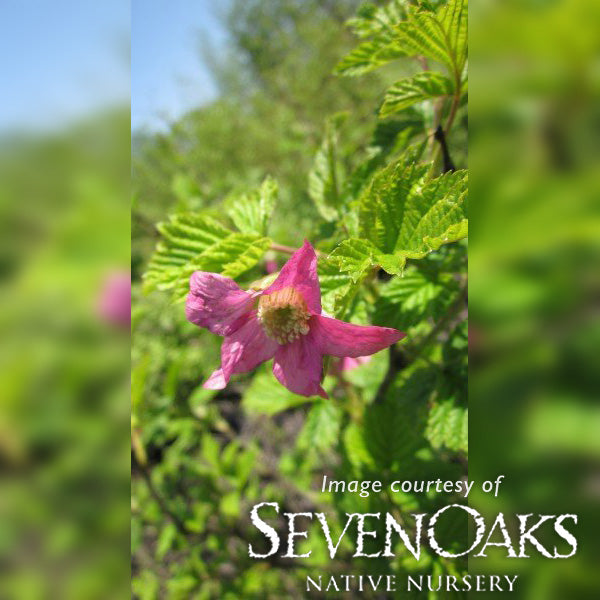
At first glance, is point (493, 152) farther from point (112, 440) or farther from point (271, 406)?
point (271, 406)

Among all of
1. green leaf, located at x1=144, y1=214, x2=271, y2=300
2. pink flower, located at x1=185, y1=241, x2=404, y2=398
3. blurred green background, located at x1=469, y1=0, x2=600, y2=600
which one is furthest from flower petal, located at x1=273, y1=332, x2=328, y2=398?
blurred green background, located at x1=469, y1=0, x2=600, y2=600

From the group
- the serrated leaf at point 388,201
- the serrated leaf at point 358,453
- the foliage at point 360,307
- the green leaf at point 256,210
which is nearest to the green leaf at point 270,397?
the foliage at point 360,307

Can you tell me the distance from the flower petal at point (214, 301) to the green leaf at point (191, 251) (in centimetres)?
6

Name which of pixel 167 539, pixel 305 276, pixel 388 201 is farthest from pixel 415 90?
pixel 167 539

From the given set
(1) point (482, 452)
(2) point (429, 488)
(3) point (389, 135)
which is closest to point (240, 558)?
(2) point (429, 488)

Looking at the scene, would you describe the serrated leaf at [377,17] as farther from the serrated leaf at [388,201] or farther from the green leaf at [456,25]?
the serrated leaf at [388,201]

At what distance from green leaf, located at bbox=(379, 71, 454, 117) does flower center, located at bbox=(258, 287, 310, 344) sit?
0.89ft

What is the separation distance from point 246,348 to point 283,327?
49 mm

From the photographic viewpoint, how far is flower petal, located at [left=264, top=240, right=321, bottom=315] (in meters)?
0.43

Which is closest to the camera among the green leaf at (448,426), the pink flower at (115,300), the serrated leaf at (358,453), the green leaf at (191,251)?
the pink flower at (115,300)

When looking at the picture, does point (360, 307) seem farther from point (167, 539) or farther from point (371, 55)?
point (167, 539)

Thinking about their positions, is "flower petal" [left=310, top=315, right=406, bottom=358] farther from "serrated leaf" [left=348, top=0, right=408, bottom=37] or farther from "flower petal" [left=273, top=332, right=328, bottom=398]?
"serrated leaf" [left=348, top=0, right=408, bottom=37]

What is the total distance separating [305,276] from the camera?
44 centimetres

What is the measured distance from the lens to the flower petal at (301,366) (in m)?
0.47
